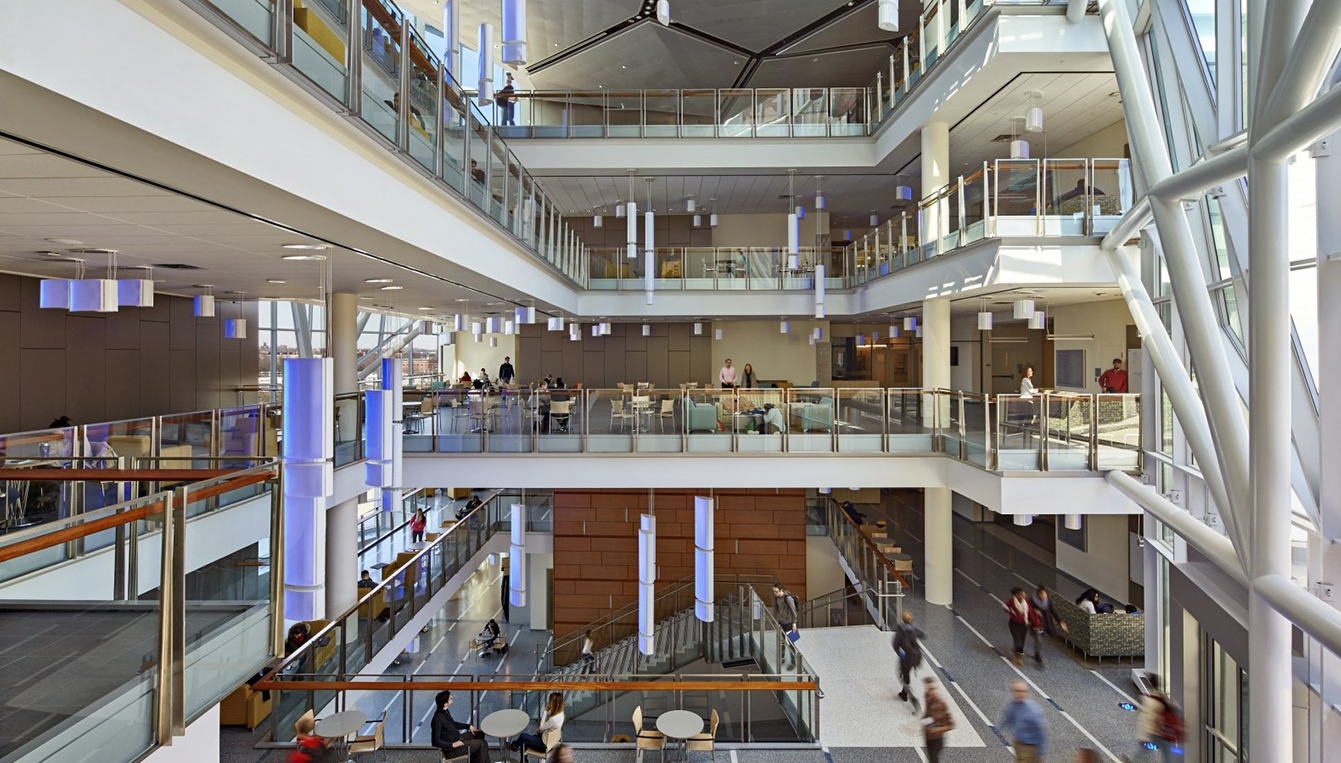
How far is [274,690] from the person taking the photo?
7578 millimetres

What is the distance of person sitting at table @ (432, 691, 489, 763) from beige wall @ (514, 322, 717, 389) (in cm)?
1542

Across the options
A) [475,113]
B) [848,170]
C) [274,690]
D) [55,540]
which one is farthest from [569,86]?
[55,540]

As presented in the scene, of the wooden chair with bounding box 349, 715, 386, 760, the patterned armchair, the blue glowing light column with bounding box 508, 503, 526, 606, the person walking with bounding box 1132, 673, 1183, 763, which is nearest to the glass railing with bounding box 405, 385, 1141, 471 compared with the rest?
the patterned armchair

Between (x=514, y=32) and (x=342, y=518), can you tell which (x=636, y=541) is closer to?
(x=342, y=518)

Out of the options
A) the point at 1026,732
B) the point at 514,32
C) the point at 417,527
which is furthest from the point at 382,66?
the point at 417,527

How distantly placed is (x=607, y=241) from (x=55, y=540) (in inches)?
813

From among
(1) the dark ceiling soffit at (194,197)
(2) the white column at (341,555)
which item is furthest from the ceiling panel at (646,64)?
(2) the white column at (341,555)

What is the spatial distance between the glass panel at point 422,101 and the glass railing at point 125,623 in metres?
2.83

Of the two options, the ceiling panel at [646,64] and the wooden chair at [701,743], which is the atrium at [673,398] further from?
the ceiling panel at [646,64]

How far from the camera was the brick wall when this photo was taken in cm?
1587

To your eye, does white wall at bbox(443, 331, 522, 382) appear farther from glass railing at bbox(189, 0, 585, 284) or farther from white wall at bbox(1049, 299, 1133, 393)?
white wall at bbox(1049, 299, 1133, 393)

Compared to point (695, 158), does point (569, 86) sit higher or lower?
higher

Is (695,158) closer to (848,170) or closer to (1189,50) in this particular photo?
(848,170)

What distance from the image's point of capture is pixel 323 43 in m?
3.64
